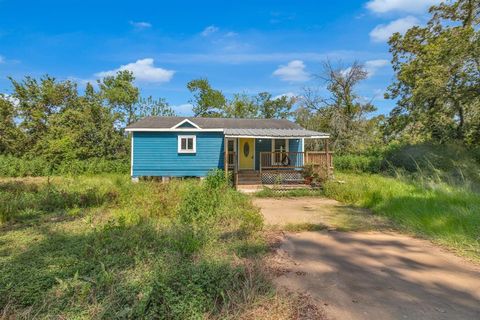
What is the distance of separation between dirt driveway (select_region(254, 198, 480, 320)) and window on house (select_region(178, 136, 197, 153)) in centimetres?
1043

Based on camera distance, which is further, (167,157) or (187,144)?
(187,144)

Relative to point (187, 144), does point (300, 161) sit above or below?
below

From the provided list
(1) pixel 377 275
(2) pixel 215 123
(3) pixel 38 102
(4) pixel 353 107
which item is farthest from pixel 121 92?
(1) pixel 377 275

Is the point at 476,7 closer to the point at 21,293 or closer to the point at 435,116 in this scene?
the point at 435,116

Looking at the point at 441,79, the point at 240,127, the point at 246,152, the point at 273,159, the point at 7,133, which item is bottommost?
the point at 273,159

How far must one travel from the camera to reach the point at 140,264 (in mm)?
3582

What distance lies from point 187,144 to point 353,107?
15447 mm

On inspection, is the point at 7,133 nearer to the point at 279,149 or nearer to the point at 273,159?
the point at 273,159

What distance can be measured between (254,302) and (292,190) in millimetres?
9699

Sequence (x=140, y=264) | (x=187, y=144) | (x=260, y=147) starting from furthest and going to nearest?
(x=260, y=147) → (x=187, y=144) → (x=140, y=264)

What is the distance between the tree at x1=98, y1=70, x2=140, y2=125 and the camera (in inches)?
1023

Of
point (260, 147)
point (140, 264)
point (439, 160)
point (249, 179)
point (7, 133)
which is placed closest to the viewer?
point (140, 264)

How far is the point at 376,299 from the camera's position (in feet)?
10.2

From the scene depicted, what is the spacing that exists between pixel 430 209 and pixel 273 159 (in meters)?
10.2
